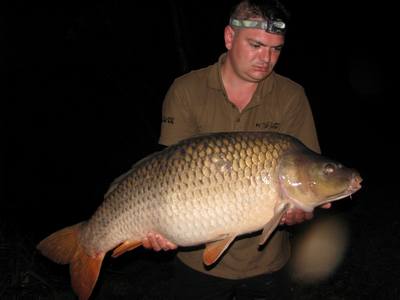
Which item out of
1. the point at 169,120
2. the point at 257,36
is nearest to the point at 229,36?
the point at 257,36

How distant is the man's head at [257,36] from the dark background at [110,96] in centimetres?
330

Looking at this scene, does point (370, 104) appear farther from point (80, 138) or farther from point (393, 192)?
point (80, 138)

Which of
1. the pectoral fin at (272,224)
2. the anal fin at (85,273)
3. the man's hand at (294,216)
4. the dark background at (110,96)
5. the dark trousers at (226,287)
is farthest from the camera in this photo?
the dark background at (110,96)

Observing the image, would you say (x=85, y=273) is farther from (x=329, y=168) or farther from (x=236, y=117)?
(x=329, y=168)

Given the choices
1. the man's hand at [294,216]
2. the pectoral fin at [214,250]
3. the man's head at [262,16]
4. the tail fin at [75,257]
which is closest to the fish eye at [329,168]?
the man's hand at [294,216]

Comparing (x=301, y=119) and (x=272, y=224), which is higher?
(x=301, y=119)

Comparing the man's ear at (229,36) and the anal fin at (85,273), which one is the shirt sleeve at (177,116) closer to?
the man's ear at (229,36)

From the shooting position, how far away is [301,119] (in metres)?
1.93

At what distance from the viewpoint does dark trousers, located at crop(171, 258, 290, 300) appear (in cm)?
191

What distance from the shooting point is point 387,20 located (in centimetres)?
1486

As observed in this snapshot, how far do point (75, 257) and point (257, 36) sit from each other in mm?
1224

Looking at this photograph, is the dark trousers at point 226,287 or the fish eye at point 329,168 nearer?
the fish eye at point 329,168

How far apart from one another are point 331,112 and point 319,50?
3.88 meters

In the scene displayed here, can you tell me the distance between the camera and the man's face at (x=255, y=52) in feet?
5.75
